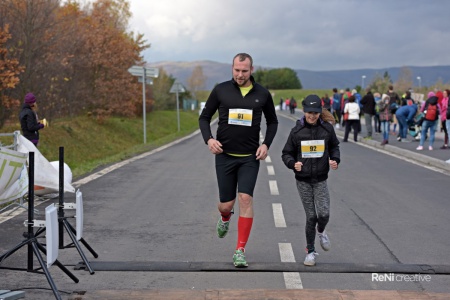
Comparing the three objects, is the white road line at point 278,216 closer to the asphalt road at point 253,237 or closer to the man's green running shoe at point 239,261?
the asphalt road at point 253,237

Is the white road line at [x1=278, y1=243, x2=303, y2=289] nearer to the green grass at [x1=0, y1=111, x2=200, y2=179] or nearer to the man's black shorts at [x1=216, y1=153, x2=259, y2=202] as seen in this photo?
the man's black shorts at [x1=216, y1=153, x2=259, y2=202]

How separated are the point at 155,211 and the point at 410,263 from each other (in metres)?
4.13

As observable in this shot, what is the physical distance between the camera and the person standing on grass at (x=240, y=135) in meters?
6.12

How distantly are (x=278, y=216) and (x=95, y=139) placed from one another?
85.3ft

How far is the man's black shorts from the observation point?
6211mm

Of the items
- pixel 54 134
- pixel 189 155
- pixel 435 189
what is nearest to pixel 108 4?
pixel 54 134

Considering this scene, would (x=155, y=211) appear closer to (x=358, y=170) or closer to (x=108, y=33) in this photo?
(x=358, y=170)

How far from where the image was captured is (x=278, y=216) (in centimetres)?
900

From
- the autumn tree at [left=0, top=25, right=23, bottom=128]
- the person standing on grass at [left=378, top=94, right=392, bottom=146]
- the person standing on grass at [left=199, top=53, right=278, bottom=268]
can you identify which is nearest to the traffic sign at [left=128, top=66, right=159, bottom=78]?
the autumn tree at [left=0, top=25, right=23, bottom=128]

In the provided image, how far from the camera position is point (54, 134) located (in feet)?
95.6

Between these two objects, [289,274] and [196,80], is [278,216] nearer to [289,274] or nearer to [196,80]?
[289,274]

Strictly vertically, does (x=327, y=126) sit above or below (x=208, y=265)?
above

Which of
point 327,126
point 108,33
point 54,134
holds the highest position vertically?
point 108,33

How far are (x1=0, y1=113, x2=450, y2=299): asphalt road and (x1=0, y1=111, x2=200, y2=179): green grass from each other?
4.79m
